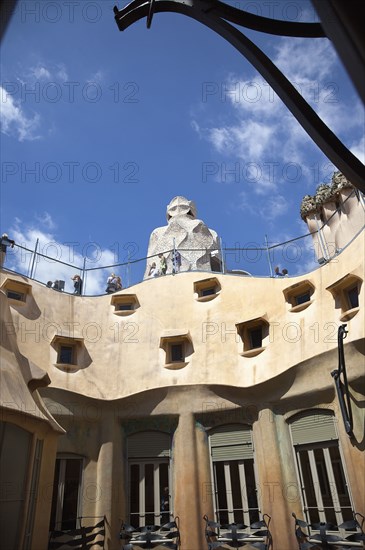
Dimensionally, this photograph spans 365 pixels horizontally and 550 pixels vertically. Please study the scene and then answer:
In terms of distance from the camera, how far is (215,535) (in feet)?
37.4

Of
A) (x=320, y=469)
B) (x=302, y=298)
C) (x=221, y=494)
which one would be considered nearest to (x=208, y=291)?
(x=302, y=298)

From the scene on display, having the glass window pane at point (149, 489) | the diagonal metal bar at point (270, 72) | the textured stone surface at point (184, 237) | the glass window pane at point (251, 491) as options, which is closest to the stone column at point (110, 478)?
the glass window pane at point (149, 489)

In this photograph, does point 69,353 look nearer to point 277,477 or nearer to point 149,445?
point 149,445

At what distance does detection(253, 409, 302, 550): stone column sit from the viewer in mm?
11062

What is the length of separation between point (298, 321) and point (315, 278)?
155 centimetres

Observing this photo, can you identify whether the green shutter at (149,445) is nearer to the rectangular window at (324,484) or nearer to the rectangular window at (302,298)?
the rectangular window at (324,484)

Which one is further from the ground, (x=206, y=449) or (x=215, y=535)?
(x=206, y=449)

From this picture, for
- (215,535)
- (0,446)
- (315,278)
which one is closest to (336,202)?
(315,278)

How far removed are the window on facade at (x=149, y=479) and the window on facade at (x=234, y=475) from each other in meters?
1.56

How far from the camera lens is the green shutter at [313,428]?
11.4m

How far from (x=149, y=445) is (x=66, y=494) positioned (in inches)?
114

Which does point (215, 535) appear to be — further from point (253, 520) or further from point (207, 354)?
point (207, 354)

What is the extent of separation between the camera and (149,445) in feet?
43.6

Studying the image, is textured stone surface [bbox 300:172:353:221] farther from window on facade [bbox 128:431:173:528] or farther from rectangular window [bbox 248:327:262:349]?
window on facade [bbox 128:431:173:528]
